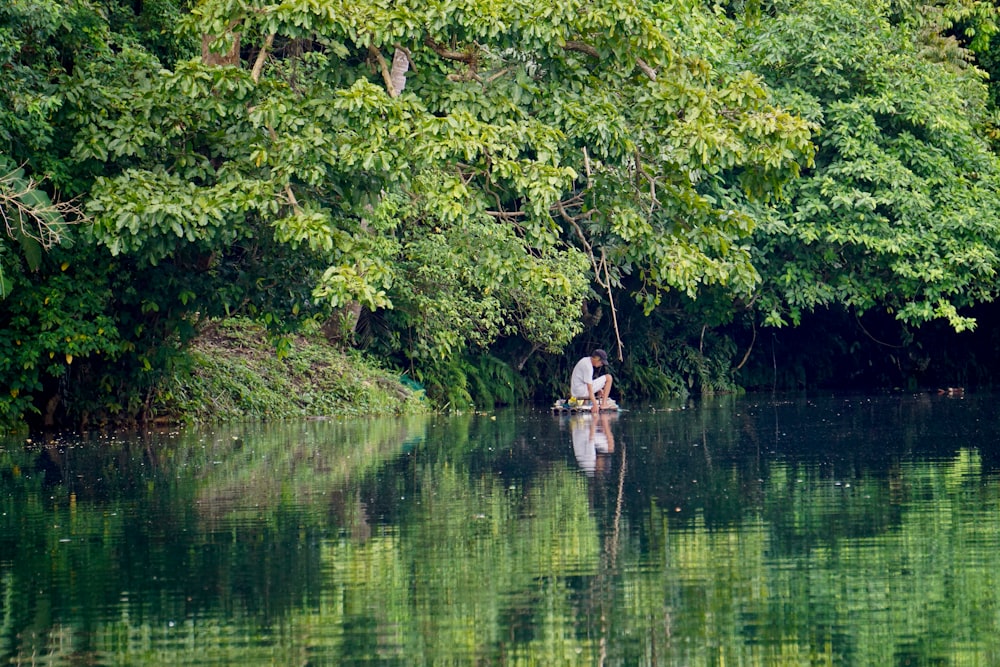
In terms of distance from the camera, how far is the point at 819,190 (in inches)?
1188

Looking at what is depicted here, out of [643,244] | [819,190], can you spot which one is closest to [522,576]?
[643,244]

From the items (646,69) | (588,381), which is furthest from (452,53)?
(588,381)

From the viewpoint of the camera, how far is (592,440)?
1789 cm

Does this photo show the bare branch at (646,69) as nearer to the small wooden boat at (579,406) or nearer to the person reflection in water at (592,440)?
the person reflection in water at (592,440)

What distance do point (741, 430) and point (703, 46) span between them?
10.6 m

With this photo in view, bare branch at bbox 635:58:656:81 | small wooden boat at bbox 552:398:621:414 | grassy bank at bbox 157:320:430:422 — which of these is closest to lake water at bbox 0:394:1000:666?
bare branch at bbox 635:58:656:81

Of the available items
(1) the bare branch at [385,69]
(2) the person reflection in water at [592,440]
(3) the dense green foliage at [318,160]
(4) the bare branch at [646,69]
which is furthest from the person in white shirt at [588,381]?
(1) the bare branch at [385,69]

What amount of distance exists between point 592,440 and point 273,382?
28.2 feet

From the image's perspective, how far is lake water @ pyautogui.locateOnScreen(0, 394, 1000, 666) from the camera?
21.5 ft

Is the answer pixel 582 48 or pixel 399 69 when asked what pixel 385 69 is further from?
pixel 399 69

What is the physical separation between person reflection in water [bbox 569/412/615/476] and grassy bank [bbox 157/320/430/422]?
3.76 meters

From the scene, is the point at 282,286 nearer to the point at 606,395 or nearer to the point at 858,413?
the point at 606,395

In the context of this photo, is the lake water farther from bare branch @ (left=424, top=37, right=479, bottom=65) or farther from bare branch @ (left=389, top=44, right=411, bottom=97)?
bare branch @ (left=389, top=44, right=411, bottom=97)

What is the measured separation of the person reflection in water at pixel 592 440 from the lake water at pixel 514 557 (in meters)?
0.13
